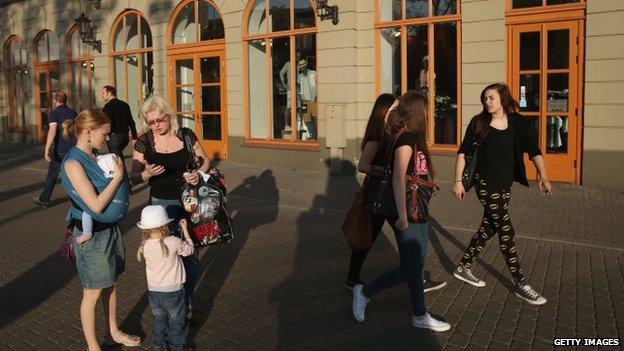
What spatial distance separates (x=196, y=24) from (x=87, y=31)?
13.2 ft

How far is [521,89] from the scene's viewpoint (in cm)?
1073

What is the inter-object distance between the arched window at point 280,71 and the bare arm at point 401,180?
28.8 ft

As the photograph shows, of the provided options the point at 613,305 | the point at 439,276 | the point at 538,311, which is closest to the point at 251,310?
the point at 439,276

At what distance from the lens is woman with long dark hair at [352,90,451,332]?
14.1 feet

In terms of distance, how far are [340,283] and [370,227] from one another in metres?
0.80

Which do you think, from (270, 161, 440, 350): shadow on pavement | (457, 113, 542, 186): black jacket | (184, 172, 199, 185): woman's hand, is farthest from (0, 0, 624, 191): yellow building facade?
(184, 172, 199, 185): woman's hand

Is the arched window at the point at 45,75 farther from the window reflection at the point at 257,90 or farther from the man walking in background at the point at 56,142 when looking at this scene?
the man walking in background at the point at 56,142

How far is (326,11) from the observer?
475 inches

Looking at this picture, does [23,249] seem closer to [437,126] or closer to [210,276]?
[210,276]

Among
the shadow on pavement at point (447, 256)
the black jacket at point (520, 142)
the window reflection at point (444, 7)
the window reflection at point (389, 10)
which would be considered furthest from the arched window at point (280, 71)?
the black jacket at point (520, 142)

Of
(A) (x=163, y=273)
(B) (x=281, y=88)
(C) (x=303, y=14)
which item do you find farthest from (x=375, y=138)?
(B) (x=281, y=88)

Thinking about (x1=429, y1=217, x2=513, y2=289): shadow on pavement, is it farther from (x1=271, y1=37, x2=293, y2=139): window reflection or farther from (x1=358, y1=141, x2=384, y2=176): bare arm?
(x1=271, y1=37, x2=293, y2=139): window reflection

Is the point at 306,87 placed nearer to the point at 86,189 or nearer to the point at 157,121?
the point at 157,121

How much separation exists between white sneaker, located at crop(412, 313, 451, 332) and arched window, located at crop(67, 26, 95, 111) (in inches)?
641
